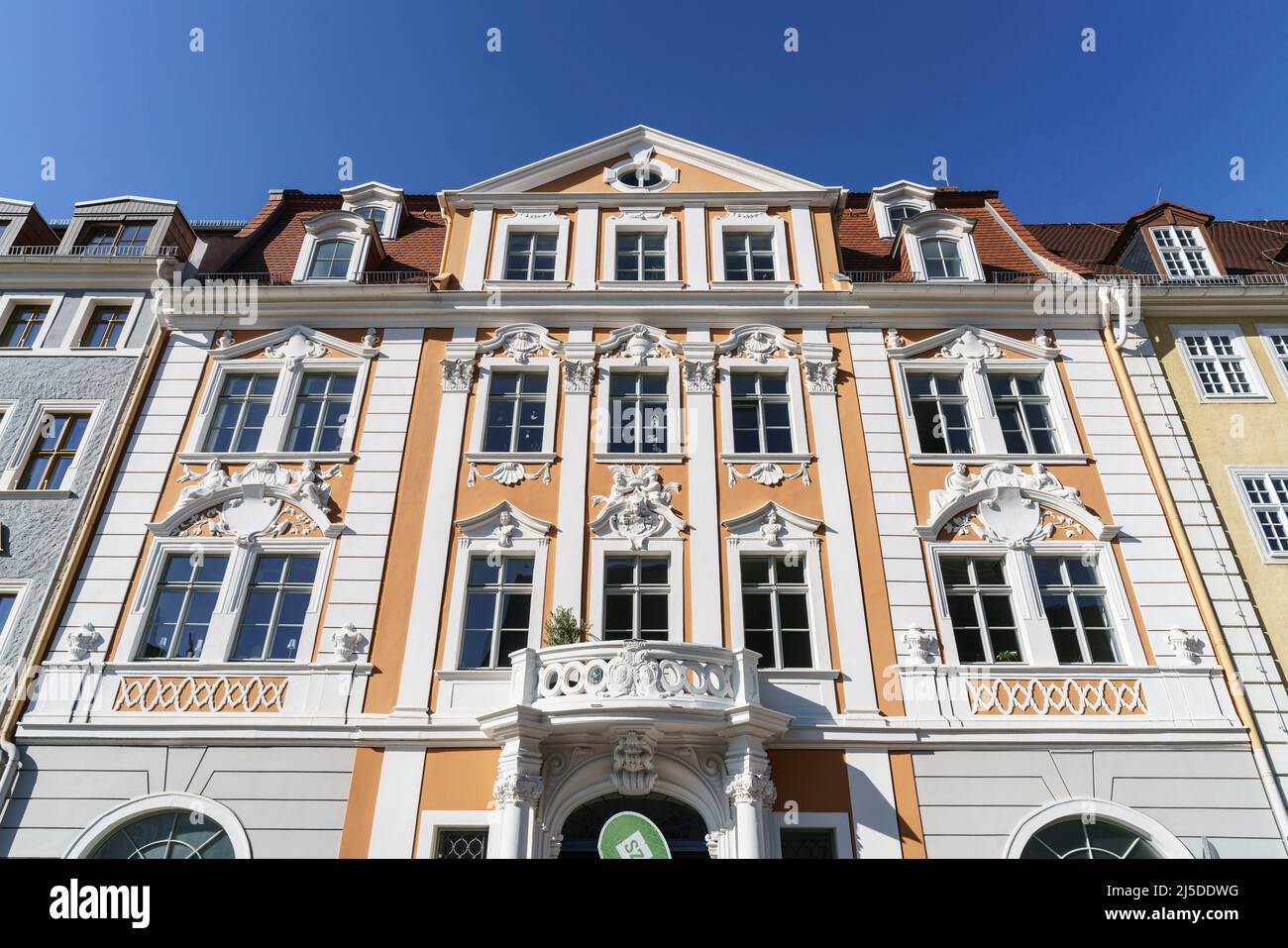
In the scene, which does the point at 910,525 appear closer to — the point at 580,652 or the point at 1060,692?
the point at 1060,692

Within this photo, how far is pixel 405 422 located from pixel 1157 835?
45.4 ft

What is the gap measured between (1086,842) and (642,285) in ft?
41.5

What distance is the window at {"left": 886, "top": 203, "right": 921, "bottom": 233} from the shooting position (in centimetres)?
2191

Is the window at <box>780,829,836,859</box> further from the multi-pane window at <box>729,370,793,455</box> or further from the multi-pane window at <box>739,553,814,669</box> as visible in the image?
the multi-pane window at <box>729,370,793,455</box>

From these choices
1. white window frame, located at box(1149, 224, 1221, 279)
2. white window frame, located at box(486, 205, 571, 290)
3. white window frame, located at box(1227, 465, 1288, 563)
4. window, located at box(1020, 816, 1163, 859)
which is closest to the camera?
window, located at box(1020, 816, 1163, 859)

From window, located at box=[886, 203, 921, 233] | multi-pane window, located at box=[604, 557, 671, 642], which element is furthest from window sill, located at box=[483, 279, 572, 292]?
window, located at box=[886, 203, 921, 233]

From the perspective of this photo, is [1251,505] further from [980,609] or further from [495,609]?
[495,609]

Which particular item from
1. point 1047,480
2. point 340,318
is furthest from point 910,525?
point 340,318

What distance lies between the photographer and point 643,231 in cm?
2048

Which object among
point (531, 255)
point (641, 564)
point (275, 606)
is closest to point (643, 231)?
point (531, 255)

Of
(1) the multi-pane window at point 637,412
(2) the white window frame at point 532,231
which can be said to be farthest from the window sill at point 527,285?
(1) the multi-pane window at point 637,412

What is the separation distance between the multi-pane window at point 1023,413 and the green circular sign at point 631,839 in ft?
33.0

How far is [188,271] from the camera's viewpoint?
19.4m

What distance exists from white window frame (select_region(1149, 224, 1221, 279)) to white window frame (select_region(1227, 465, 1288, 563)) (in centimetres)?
490
